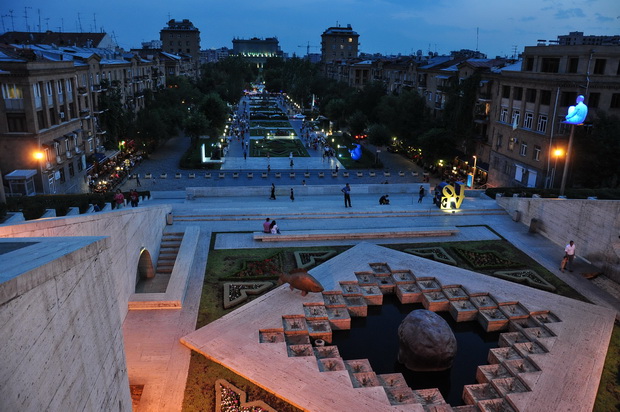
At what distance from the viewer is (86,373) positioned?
303 inches

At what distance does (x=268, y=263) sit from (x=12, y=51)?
24660 millimetres

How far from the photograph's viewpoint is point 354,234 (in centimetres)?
2358

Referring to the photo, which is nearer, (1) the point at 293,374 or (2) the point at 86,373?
(2) the point at 86,373

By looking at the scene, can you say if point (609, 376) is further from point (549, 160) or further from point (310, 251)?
point (549, 160)

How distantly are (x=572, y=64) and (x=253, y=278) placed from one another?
2889 centimetres

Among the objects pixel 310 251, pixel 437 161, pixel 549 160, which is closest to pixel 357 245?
pixel 310 251

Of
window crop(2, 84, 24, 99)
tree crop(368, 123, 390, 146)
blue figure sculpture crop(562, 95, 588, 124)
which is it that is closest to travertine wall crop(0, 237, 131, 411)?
blue figure sculpture crop(562, 95, 588, 124)

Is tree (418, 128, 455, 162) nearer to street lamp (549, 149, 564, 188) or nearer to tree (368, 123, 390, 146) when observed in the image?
tree (368, 123, 390, 146)

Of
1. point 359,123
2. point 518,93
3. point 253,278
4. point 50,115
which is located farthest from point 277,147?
point 253,278

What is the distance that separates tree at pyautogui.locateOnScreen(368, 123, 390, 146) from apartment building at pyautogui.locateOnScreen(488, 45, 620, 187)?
45.5 feet

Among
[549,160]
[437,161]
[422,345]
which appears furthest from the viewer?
[437,161]

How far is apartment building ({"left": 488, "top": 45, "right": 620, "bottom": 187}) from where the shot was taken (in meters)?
32.3

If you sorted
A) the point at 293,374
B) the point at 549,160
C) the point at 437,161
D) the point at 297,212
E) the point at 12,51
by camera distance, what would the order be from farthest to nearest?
the point at 437,161, the point at 549,160, the point at 12,51, the point at 297,212, the point at 293,374

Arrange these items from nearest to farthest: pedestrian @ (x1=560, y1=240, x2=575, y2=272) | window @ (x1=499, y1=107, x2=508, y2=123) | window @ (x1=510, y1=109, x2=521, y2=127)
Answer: pedestrian @ (x1=560, y1=240, x2=575, y2=272) → window @ (x1=510, y1=109, x2=521, y2=127) → window @ (x1=499, y1=107, x2=508, y2=123)
